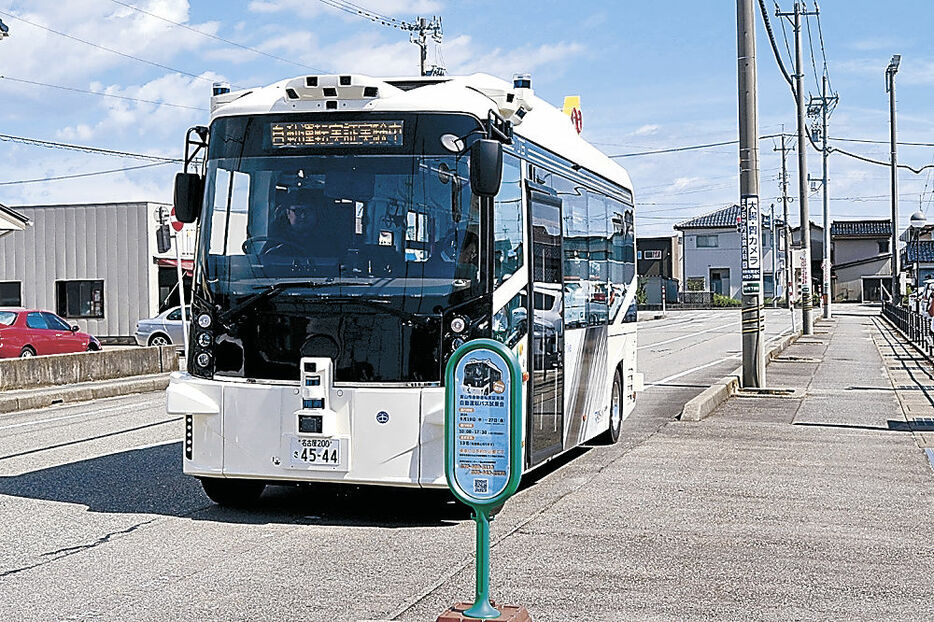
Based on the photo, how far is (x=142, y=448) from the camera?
12.7 meters

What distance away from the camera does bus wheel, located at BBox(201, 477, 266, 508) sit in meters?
8.91

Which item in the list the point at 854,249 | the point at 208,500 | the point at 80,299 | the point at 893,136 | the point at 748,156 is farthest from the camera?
the point at 854,249

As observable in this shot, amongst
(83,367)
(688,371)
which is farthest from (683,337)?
(83,367)

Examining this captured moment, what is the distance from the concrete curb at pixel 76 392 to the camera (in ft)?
60.7

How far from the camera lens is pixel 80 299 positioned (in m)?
41.8

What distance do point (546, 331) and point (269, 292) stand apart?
232cm

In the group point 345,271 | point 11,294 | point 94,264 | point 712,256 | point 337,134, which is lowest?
point 345,271

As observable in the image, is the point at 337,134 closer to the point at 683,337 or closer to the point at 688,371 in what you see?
the point at 688,371

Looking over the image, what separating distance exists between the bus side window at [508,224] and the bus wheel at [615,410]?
13.9ft

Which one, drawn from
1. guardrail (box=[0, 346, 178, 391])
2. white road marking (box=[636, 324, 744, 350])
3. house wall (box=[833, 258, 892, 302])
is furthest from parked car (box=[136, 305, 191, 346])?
house wall (box=[833, 258, 892, 302])

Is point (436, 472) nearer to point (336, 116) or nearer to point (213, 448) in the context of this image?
point (213, 448)

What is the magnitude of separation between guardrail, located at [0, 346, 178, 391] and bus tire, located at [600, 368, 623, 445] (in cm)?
1211

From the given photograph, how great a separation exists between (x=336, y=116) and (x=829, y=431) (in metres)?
8.80

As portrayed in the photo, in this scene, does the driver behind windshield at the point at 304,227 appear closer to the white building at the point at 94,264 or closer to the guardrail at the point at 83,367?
the guardrail at the point at 83,367
